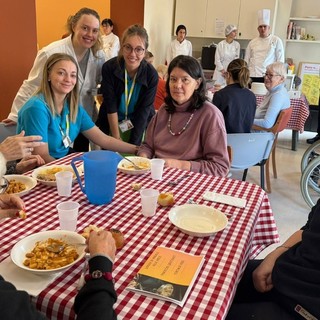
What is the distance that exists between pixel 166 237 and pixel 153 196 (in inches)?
7.1

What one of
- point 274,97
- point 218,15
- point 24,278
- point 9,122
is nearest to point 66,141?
point 9,122

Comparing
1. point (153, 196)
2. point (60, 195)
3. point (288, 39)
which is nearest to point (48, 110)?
point (60, 195)

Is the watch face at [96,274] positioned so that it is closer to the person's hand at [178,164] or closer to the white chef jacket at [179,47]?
the person's hand at [178,164]

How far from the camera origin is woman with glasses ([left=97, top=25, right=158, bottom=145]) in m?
2.61

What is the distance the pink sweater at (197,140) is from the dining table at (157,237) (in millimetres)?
215

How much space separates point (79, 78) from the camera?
2.74 metres

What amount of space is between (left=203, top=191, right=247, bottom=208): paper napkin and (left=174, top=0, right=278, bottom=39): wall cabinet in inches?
238

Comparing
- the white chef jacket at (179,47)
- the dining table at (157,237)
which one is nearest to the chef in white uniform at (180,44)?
the white chef jacket at (179,47)

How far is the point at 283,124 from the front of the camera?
3.37 metres

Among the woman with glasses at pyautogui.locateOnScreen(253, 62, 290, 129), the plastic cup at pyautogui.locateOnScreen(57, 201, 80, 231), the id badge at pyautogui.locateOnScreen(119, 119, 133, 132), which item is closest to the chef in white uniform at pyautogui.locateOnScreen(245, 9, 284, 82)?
the woman with glasses at pyautogui.locateOnScreen(253, 62, 290, 129)

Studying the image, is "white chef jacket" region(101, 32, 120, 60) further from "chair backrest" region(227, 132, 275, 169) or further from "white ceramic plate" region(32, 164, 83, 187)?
"white ceramic plate" region(32, 164, 83, 187)

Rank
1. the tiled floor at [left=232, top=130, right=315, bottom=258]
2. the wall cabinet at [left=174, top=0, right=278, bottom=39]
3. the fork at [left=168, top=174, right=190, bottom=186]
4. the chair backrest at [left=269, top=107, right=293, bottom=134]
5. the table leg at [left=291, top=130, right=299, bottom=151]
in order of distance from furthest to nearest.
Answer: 1. the wall cabinet at [left=174, top=0, right=278, bottom=39]
2. the table leg at [left=291, top=130, right=299, bottom=151]
3. the chair backrest at [left=269, top=107, right=293, bottom=134]
4. the tiled floor at [left=232, top=130, right=315, bottom=258]
5. the fork at [left=168, top=174, right=190, bottom=186]

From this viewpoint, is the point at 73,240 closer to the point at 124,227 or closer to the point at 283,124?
the point at 124,227

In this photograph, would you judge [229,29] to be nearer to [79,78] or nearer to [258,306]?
[79,78]
